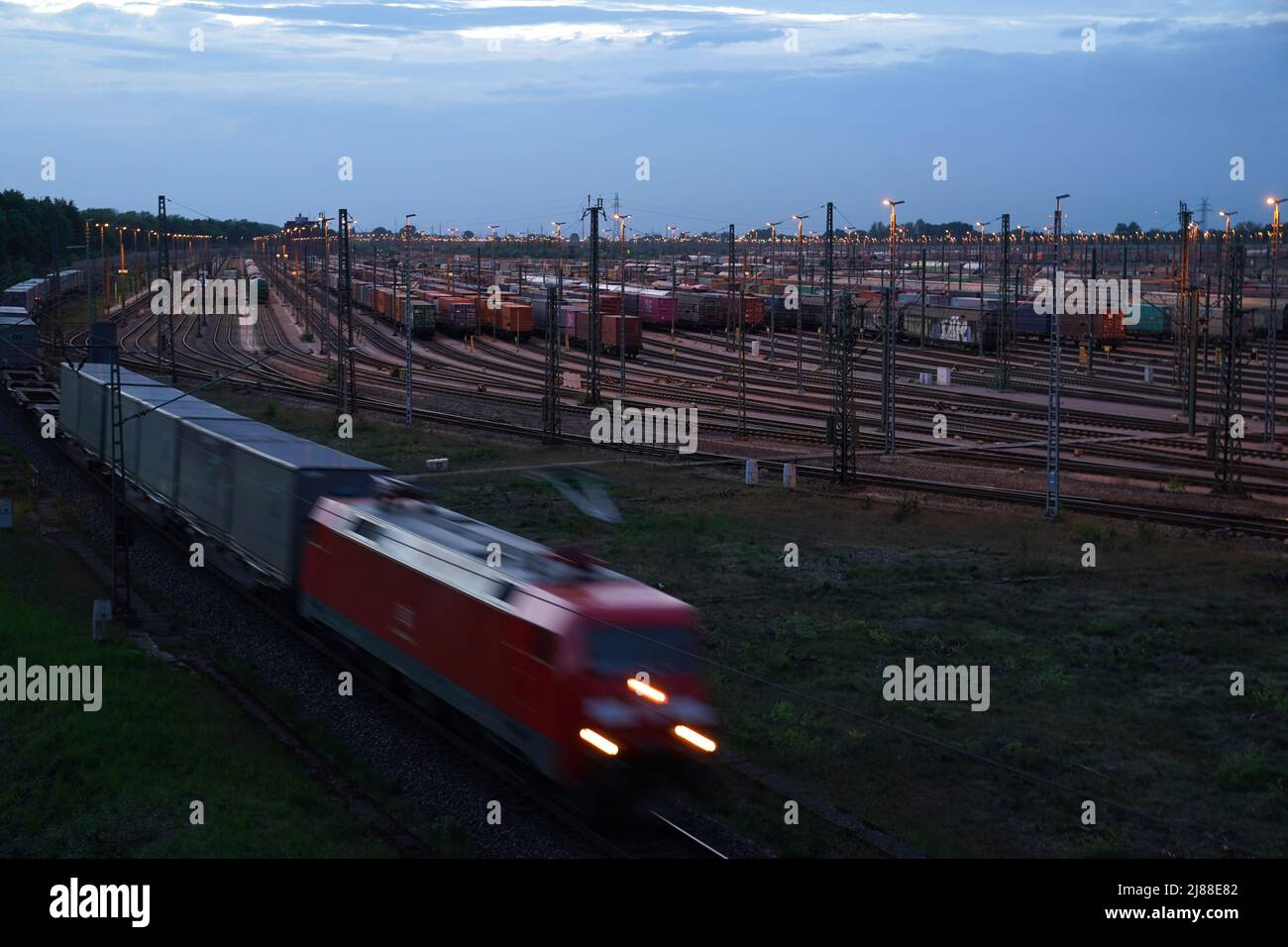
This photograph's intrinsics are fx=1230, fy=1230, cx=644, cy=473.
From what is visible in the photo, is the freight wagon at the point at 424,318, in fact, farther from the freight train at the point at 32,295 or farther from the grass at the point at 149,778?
the grass at the point at 149,778

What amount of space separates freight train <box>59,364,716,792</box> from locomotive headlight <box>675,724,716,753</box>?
0.01m

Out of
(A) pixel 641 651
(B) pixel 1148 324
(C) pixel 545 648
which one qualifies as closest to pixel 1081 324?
(B) pixel 1148 324

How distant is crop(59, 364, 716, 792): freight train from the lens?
29.6ft

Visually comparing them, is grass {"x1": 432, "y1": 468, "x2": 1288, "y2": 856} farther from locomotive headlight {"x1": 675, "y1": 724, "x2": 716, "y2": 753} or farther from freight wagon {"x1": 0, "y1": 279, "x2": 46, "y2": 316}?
freight wagon {"x1": 0, "y1": 279, "x2": 46, "y2": 316}

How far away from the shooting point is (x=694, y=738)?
934cm

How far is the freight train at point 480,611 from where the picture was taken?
903 centimetres

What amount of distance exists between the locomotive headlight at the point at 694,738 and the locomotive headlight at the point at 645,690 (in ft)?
0.91

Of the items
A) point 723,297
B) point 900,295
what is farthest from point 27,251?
point 900,295

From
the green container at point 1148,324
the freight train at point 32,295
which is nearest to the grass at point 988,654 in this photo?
the freight train at point 32,295

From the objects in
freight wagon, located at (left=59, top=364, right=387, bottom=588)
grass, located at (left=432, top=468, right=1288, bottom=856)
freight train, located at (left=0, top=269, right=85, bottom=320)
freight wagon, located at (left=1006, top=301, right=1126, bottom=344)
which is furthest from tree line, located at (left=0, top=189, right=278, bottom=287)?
grass, located at (left=432, top=468, right=1288, bottom=856)

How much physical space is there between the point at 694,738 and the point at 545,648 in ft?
4.35

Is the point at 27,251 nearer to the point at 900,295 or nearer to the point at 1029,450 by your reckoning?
the point at 900,295

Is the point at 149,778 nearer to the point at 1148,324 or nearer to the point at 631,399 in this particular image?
the point at 631,399
